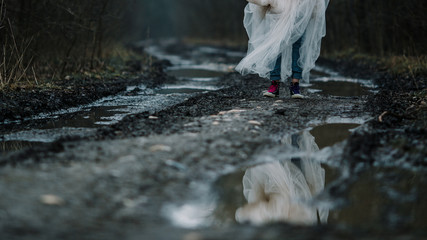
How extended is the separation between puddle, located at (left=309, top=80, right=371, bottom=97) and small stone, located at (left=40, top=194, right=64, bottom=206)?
Result: 5.37m

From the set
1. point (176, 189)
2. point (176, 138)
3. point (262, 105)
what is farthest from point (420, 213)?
point (262, 105)

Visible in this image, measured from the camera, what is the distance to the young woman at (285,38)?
6422 mm

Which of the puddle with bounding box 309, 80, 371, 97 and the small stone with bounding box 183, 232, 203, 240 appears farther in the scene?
the puddle with bounding box 309, 80, 371, 97

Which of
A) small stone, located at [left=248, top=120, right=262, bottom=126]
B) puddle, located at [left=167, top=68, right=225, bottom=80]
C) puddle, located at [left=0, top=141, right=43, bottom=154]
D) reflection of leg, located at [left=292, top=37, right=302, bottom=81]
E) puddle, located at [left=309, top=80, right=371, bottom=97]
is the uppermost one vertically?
reflection of leg, located at [left=292, top=37, right=302, bottom=81]

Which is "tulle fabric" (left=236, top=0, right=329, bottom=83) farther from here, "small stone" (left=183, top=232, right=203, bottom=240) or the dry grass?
"small stone" (left=183, top=232, right=203, bottom=240)

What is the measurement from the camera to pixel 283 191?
316 cm

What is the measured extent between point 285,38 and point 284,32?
0.08m

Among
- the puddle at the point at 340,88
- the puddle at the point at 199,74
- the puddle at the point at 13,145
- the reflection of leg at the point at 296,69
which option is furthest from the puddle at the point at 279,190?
the puddle at the point at 199,74

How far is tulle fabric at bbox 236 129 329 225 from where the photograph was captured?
2.62 meters

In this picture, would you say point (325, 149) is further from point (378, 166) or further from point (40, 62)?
point (40, 62)

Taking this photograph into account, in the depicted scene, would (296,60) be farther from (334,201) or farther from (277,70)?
(334,201)

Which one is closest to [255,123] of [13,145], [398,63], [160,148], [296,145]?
[296,145]

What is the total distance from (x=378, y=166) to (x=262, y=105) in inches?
99.9

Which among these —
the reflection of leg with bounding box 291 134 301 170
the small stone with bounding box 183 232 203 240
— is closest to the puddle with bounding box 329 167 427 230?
the reflection of leg with bounding box 291 134 301 170
